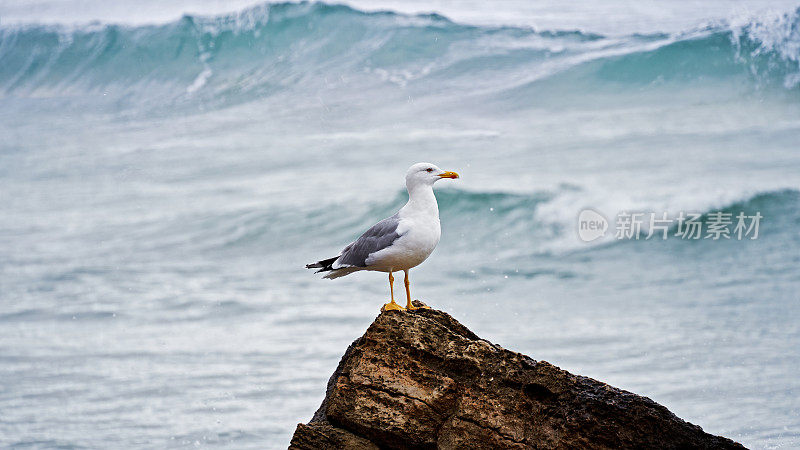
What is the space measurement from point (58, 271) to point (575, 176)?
7.91 meters

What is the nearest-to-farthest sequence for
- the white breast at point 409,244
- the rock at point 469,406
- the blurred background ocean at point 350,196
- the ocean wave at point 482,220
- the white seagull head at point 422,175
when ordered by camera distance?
the rock at point 469,406 < the white breast at point 409,244 < the white seagull head at point 422,175 < the blurred background ocean at point 350,196 < the ocean wave at point 482,220

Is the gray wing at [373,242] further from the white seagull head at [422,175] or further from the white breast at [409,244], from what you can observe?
the white seagull head at [422,175]

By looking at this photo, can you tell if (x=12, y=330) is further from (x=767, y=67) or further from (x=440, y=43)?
(x=767, y=67)

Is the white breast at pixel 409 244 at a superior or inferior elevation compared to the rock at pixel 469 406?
superior

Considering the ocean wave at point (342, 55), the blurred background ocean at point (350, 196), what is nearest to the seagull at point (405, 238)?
the blurred background ocean at point (350, 196)

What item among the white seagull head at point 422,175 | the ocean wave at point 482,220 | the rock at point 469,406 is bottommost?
the rock at point 469,406

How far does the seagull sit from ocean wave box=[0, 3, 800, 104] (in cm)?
1519

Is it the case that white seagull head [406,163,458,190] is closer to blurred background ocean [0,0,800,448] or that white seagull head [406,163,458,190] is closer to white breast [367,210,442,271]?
white breast [367,210,442,271]

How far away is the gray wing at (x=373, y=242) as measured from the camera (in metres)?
5.06

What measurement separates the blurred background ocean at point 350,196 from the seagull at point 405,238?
4348 millimetres

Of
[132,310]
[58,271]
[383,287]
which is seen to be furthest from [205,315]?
[58,271]

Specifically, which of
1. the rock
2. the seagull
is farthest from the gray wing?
the rock

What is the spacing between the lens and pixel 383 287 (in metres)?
13.4

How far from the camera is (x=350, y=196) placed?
56.7ft
